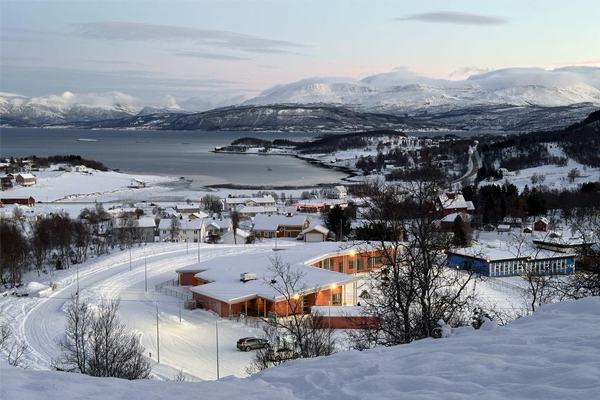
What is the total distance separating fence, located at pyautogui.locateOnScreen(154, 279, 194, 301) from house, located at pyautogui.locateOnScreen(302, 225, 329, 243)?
10.1m

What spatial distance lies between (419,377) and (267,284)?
473 inches

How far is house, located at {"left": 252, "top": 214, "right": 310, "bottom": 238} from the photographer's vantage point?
29.9 meters

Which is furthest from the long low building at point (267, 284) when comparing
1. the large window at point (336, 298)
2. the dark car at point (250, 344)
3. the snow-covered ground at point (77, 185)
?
the snow-covered ground at point (77, 185)

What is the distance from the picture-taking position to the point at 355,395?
3.13 meters

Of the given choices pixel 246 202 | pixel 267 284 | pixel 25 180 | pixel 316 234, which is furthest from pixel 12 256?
pixel 25 180

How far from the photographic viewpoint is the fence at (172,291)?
15868mm

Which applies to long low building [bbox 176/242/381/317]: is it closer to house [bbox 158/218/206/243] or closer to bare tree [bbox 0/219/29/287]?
bare tree [bbox 0/219/29/287]

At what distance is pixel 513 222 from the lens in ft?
98.9

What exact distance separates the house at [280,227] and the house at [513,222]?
11.3 metres

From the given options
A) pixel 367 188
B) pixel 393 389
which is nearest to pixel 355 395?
pixel 393 389

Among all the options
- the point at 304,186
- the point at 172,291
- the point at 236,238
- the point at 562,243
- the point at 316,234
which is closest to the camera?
the point at 562,243

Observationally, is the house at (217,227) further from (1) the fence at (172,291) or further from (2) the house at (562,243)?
(2) the house at (562,243)

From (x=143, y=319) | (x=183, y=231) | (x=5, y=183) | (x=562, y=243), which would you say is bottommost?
(x=183, y=231)

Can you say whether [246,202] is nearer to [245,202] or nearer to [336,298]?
[245,202]
